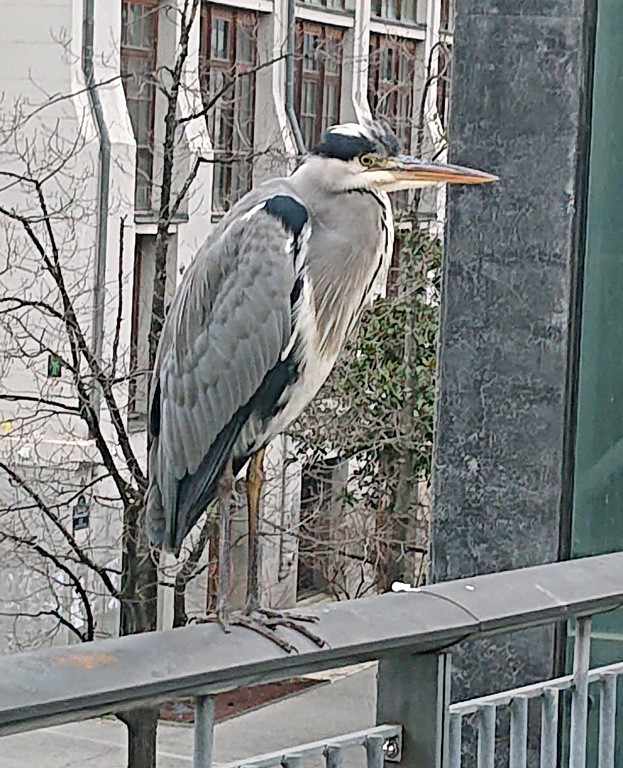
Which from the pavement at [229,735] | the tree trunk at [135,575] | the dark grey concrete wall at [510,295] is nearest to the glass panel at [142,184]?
the tree trunk at [135,575]

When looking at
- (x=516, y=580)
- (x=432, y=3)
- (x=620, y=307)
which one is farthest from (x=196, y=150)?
(x=516, y=580)

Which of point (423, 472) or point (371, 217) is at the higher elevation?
point (371, 217)

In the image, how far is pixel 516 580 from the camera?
2211mm

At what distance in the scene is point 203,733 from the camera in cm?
185

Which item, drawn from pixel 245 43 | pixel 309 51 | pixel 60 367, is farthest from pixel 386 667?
pixel 309 51

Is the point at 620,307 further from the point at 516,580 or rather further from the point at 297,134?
the point at 297,134

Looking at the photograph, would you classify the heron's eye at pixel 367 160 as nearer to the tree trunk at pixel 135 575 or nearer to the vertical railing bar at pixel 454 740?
the vertical railing bar at pixel 454 740

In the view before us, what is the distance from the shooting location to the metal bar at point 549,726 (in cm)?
233

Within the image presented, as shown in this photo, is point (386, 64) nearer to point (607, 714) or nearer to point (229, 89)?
point (229, 89)

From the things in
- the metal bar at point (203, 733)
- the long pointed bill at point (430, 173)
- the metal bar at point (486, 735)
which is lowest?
the metal bar at point (486, 735)

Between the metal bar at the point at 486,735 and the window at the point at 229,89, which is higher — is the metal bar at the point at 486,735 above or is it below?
below

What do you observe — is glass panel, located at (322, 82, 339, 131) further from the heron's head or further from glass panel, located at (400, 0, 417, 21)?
the heron's head

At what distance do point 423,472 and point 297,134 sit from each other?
12.9 ft

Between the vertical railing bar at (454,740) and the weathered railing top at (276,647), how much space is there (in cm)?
16
